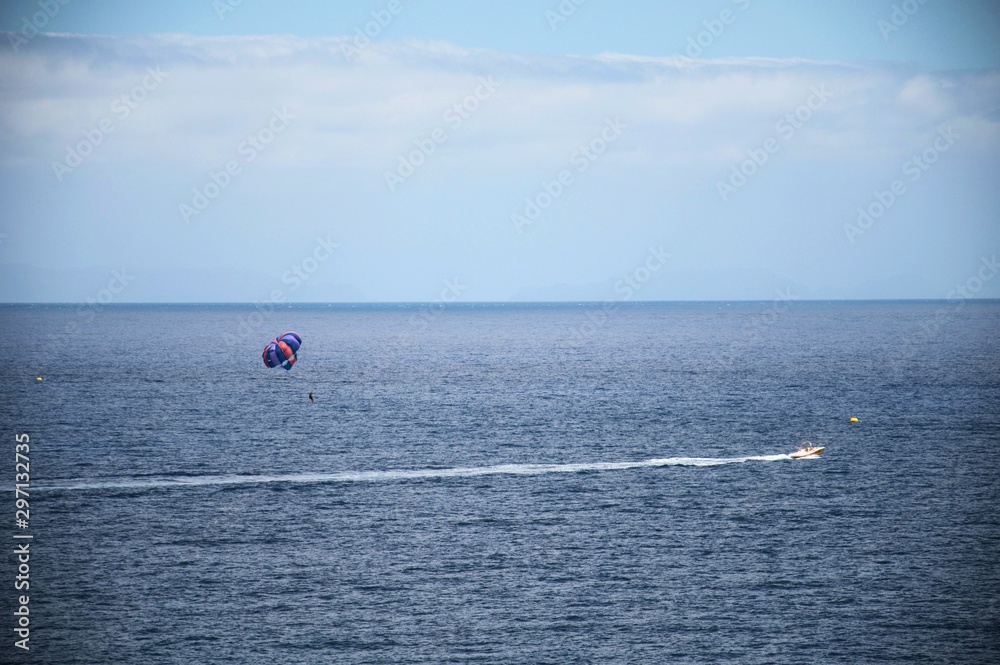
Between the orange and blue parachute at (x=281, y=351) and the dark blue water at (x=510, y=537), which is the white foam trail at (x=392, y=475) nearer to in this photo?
the dark blue water at (x=510, y=537)

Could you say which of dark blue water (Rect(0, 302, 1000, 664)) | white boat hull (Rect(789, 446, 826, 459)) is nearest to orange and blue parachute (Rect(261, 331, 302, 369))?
dark blue water (Rect(0, 302, 1000, 664))

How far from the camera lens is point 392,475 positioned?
3494 inches

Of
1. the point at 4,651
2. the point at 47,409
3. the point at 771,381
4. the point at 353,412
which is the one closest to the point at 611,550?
the point at 4,651

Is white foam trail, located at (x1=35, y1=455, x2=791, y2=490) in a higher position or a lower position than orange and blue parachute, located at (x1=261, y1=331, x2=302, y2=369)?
lower

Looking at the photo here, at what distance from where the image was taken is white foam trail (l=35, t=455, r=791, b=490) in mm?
83250

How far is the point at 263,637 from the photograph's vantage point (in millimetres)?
50875

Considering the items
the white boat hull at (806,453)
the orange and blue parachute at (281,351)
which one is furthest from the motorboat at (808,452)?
the orange and blue parachute at (281,351)

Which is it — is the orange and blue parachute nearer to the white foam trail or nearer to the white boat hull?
the white foam trail

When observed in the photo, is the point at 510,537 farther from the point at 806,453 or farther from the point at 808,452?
the point at 808,452

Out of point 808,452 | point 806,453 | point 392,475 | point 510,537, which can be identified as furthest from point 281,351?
point 808,452

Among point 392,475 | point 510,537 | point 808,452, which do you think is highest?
point 808,452

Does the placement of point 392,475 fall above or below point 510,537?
above

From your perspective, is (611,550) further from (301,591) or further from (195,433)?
(195,433)

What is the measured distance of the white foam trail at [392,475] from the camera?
83250mm
